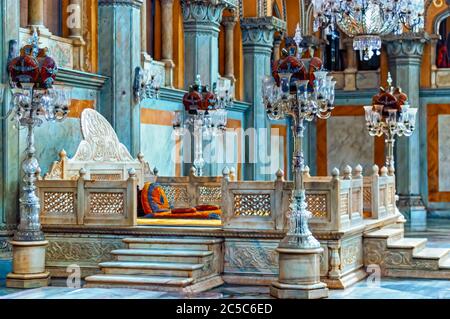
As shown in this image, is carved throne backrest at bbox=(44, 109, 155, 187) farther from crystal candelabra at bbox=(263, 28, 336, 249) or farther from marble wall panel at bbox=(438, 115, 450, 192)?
marble wall panel at bbox=(438, 115, 450, 192)

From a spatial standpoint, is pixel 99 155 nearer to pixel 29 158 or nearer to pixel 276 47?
pixel 29 158

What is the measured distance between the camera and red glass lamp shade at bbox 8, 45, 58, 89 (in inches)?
484

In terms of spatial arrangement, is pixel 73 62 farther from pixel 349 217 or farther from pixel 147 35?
pixel 349 217

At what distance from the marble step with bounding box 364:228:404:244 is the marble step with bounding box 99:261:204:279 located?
8.33 ft

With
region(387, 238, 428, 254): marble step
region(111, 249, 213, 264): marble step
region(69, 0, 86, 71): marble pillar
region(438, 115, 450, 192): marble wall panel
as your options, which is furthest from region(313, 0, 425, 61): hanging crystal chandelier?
region(438, 115, 450, 192): marble wall panel

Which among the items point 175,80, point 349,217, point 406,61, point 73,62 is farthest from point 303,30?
point 349,217

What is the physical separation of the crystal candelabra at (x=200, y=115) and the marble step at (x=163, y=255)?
576 centimetres

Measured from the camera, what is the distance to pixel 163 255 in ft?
41.7

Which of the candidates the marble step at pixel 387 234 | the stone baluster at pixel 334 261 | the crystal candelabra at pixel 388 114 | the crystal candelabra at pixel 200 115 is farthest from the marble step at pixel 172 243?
the crystal candelabra at pixel 388 114

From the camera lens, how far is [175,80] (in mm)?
20656

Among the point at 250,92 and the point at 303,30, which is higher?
the point at 303,30

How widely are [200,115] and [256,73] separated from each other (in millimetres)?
5572

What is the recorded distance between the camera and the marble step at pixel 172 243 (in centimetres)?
1295

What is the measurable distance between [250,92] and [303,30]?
10.3 ft
